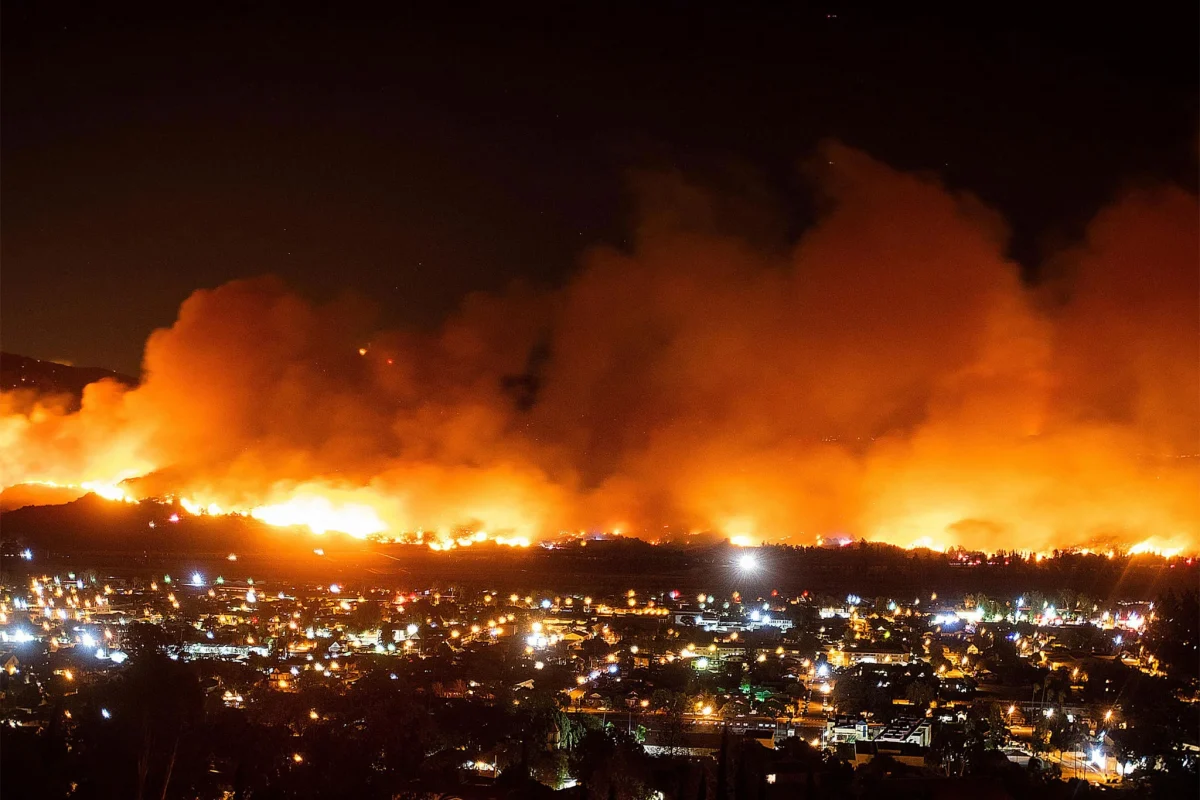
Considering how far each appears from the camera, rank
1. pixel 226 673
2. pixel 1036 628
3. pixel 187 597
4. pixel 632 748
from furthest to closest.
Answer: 1. pixel 187 597
2. pixel 1036 628
3. pixel 226 673
4. pixel 632 748

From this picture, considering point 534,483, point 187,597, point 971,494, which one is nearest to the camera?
point 187,597

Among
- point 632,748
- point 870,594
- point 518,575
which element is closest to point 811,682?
point 632,748

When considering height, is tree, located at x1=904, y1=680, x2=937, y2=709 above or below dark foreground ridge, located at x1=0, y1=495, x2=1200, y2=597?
below

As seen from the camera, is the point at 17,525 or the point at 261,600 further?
the point at 17,525

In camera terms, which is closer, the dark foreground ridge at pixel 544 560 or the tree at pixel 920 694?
the tree at pixel 920 694

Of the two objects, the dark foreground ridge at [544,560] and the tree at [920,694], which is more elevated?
the dark foreground ridge at [544,560]

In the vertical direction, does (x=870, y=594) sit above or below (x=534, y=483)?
below

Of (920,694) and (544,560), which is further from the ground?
(544,560)

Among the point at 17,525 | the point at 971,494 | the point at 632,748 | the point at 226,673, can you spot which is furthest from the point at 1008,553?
the point at 17,525

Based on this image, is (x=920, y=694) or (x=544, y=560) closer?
(x=920, y=694)

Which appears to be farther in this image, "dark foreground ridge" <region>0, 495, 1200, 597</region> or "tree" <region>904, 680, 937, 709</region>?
"dark foreground ridge" <region>0, 495, 1200, 597</region>

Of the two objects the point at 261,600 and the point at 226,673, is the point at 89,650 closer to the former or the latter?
the point at 226,673
